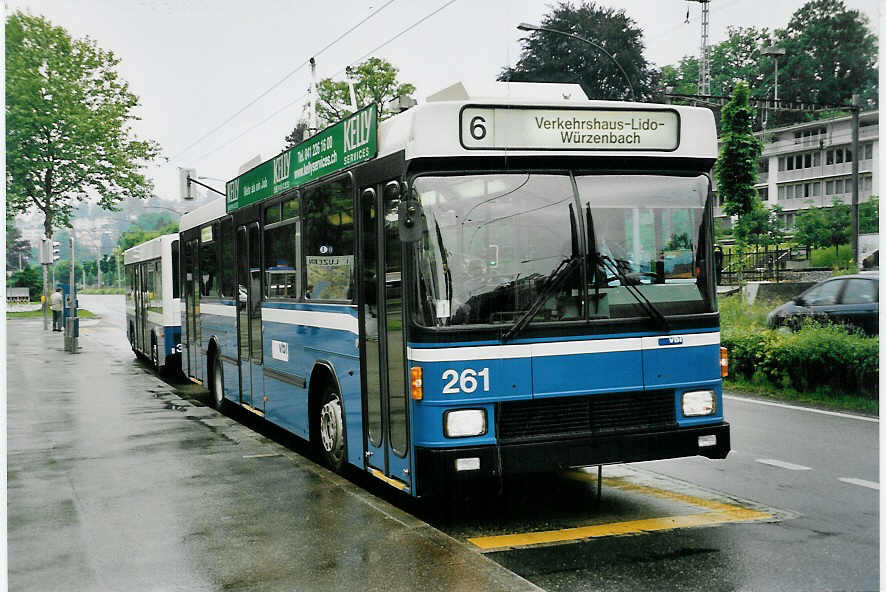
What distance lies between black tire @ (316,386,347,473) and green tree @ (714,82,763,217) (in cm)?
1388

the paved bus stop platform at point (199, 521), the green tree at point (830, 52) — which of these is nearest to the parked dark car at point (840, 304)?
the green tree at point (830, 52)

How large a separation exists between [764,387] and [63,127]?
11.3 meters

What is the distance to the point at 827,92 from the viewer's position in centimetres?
988

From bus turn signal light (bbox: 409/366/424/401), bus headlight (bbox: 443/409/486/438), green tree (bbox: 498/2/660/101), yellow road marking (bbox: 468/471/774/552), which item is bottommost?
yellow road marking (bbox: 468/471/774/552)

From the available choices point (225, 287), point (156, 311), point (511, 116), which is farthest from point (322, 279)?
point (156, 311)

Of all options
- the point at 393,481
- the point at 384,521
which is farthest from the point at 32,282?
the point at 384,521

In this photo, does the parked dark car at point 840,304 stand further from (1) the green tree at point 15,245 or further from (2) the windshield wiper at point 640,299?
(1) the green tree at point 15,245

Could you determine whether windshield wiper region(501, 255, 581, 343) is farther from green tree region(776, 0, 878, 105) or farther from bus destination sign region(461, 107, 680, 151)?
green tree region(776, 0, 878, 105)

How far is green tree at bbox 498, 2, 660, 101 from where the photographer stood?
22.3 metres

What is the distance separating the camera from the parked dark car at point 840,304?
1250 cm

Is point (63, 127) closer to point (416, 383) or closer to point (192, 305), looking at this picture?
point (192, 305)

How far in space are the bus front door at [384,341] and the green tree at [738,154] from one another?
48.4 feet

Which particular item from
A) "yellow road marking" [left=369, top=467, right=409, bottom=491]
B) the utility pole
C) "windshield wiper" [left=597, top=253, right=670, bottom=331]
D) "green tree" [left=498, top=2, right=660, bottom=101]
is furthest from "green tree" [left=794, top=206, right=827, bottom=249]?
"yellow road marking" [left=369, top=467, right=409, bottom=491]

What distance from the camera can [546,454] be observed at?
620 cm
